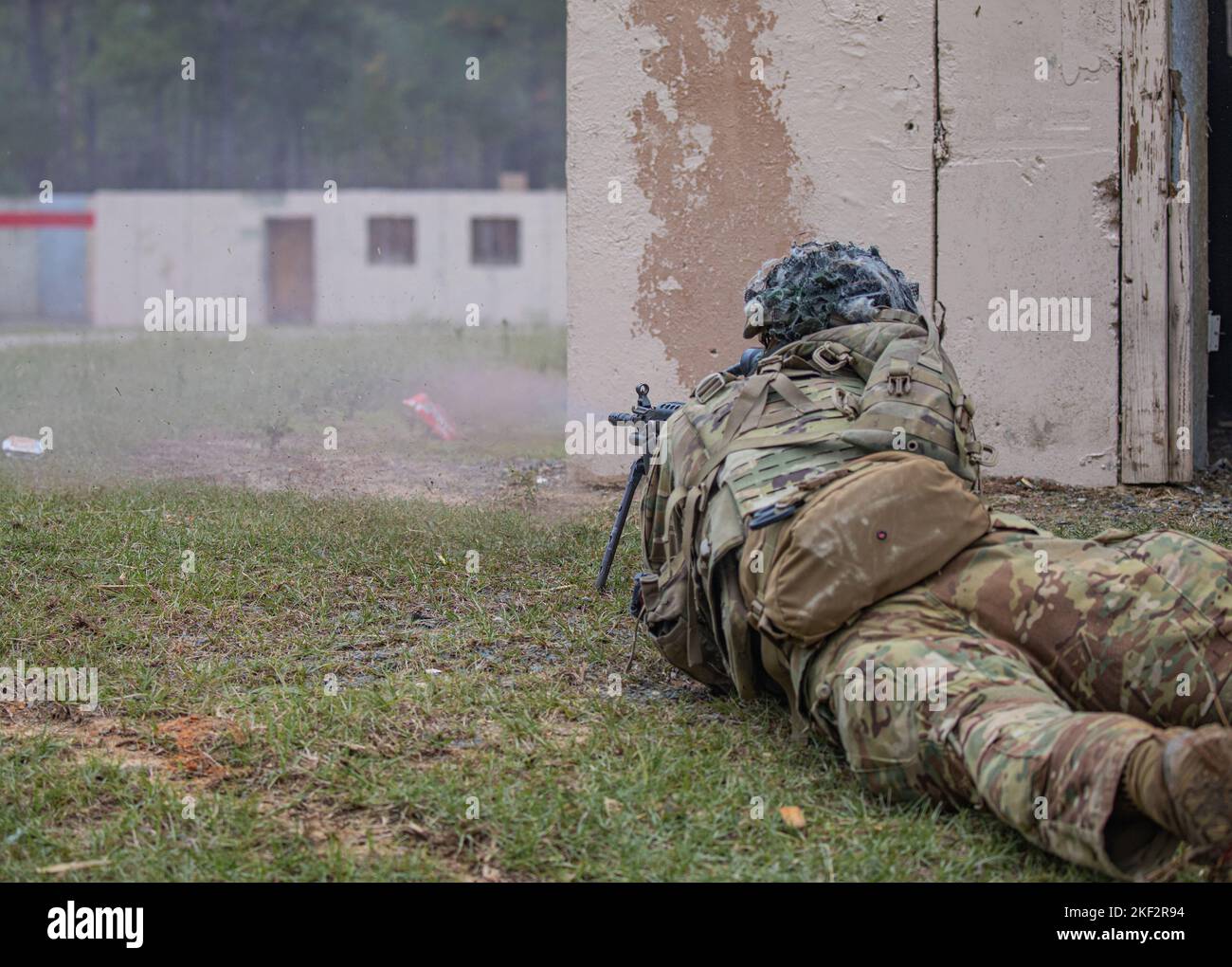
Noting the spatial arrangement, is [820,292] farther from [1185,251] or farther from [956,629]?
[1185,251]

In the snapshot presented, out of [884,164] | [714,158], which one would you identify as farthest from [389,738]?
[884,164]

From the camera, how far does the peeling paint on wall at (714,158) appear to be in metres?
6.75

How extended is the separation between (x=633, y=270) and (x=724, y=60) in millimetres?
1094

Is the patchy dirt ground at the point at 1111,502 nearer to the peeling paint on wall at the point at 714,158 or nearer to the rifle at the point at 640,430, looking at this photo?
the peeling paint on wall at the point at 714,158

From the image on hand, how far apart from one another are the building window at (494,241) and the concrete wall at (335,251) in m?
0.14

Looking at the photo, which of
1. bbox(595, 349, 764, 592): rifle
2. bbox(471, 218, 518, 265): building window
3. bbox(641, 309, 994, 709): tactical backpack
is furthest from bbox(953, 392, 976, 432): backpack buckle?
bbox(471, 218, 518, 265): building window

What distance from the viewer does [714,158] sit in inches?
267

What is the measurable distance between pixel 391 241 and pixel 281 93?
5551 mm

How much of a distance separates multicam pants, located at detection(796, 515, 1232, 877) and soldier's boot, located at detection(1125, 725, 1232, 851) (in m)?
0.29

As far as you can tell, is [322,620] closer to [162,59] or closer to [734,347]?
[734,347]

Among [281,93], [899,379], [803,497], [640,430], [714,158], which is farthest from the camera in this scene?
[281,93]

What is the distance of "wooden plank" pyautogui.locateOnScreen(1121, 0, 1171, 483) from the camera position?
21.8ft
